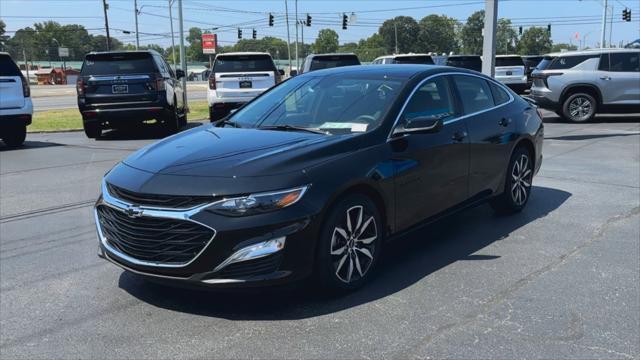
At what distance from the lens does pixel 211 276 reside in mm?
3771

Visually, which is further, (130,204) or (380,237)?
(380,237)

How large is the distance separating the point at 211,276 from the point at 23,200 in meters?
4.81

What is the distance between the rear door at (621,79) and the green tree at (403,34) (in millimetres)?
115872

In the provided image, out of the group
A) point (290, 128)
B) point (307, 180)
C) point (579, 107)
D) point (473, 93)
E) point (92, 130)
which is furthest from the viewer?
point (579, 107)

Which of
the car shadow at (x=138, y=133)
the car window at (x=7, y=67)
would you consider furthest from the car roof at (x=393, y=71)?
the car shadow at (x=138, y=133)

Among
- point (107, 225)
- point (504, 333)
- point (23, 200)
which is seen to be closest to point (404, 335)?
point (504, 333)

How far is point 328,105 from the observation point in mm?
5070

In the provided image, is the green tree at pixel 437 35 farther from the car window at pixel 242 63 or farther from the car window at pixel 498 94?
the car window at pixel 498 94

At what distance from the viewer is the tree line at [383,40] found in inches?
4717

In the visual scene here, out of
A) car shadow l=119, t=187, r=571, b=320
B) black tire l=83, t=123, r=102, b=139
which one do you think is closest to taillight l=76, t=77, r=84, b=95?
black tire l=83, t=123, r=102, b=139

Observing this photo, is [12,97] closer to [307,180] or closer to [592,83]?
[307,180]

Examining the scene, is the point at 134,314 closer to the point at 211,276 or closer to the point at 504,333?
the point at 211,276

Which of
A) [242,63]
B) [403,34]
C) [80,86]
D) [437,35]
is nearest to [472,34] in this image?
[437,35]

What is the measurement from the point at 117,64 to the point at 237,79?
128 inches
